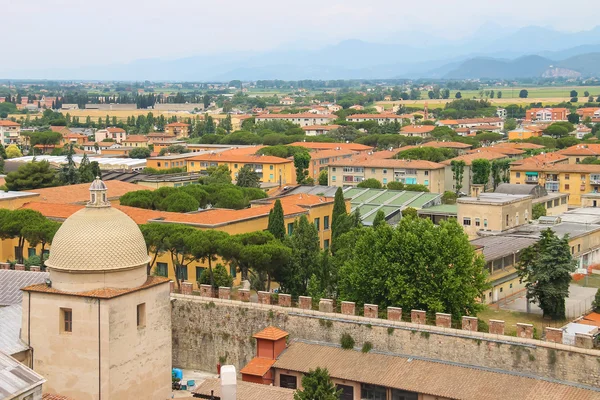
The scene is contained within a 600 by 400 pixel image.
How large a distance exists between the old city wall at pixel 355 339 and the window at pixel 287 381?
143 cm

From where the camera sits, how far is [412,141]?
338ft

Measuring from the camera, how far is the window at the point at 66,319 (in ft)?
67.2

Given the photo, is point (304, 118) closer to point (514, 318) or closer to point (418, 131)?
point (418, 131)

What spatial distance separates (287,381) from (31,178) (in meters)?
A: 36.6

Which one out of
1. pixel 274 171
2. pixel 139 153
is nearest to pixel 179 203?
pixel 274 171

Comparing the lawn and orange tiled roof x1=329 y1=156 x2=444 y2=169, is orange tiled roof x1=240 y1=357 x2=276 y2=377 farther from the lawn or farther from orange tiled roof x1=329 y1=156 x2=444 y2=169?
Result: orange tiled roof x1=329 y1=156 x2=444 y2=169

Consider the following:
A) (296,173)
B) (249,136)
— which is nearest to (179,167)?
(296,173)

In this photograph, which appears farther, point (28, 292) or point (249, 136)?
point (249, 136)

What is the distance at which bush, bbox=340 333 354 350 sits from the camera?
80.6ft

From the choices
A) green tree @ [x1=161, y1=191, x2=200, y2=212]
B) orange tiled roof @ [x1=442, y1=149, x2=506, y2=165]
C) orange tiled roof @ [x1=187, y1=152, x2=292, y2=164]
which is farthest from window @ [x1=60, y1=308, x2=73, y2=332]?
orange tiled roof @ [x1=187, y1=152, x2=292, y2=164]

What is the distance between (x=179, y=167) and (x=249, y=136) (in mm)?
28039

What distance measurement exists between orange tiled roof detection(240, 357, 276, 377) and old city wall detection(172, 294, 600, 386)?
1.22 meters

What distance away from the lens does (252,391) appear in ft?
72.6

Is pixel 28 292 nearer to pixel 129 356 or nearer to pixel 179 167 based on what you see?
pixel 129 356
